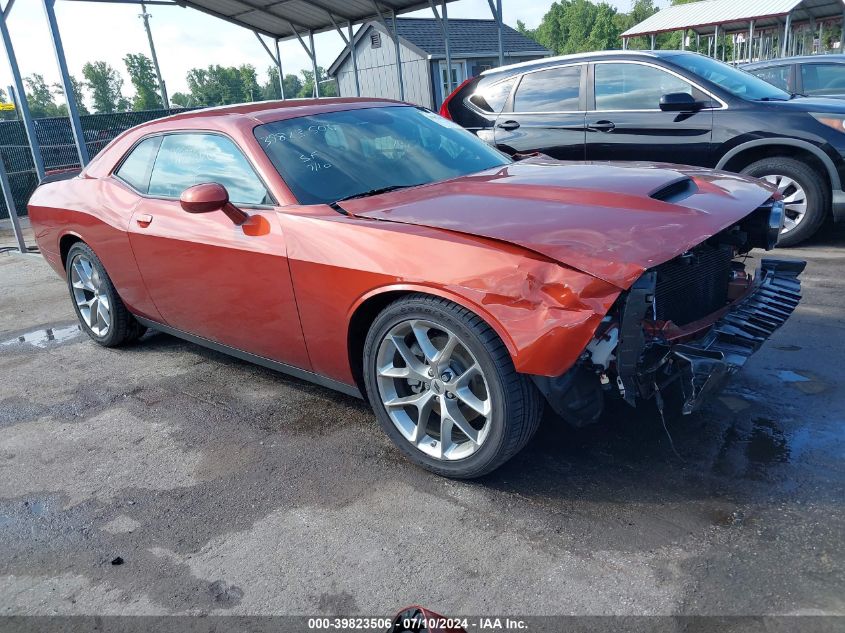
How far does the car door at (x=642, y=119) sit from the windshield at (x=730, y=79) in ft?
0.68

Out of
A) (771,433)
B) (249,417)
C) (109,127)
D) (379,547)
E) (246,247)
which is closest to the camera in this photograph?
(379,547)

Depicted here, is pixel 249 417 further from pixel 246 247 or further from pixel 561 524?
pixel 561 524

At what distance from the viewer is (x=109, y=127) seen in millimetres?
13875

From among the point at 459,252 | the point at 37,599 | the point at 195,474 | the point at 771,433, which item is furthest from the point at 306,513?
the point at 771,433

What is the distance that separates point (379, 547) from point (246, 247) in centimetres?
164

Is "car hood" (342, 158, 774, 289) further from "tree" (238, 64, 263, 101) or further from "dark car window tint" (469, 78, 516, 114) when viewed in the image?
"tree" (238, 64, 263, 101)

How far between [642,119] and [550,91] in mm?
1000

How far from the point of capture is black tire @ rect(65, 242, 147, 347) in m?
4.73

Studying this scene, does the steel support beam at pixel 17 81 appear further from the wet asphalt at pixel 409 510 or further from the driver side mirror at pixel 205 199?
the driver side mirror at pixel 205 199

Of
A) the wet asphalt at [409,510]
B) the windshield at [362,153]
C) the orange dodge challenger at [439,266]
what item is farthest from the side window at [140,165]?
the wet asphalt at [409,510]

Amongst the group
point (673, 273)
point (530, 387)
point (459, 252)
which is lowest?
point (530, 387)

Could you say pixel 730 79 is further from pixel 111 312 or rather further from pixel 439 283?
pixel 111 312

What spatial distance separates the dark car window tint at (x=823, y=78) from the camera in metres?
8.88

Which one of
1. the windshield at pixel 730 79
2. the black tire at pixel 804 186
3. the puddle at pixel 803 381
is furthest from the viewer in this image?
the windshield at pixel 730 79
